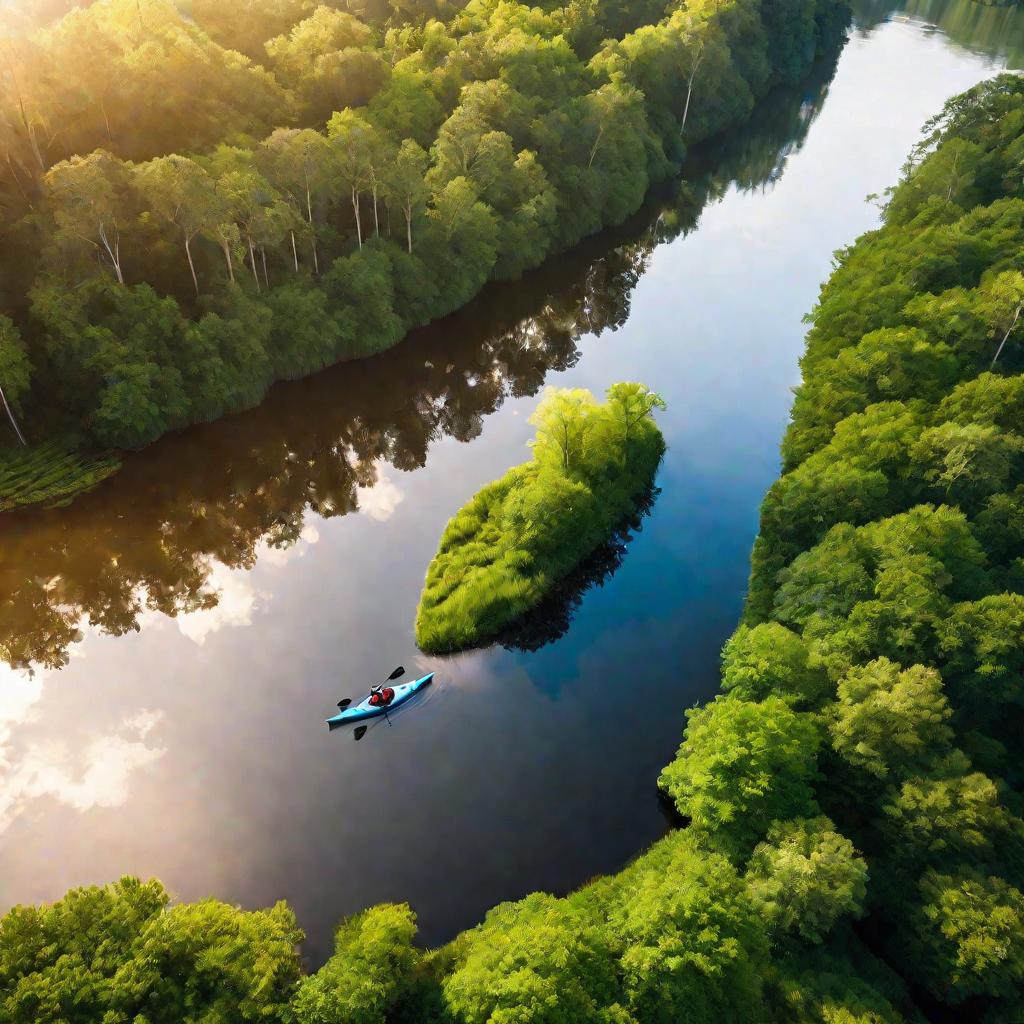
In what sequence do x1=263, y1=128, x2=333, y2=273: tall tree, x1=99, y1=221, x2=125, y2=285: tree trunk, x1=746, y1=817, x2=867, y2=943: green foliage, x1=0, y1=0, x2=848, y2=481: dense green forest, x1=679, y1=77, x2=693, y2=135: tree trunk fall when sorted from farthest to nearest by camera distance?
x1=679, y1=77, x2=693, y2=135: tree trunk, x1=263, y1=128, x2=333, y2=273: tall tree, x1=0, y1=0, x2=848, y2=481: dense green forest, x1=99, y1=221, x2=125, y2=285: tree trunk, x1=746, y1=817, x2=867, y2=943: green foliage

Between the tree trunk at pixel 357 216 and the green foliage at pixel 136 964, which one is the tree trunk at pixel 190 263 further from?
the green foliage at pixel 136 964

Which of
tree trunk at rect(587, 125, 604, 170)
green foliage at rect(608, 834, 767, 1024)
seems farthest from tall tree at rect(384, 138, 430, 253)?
green foliage at rect(608, 834, 767, 1024)

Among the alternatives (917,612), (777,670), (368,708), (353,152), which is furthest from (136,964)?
(353,152)

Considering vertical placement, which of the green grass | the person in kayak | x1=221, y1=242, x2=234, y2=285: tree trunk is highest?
x1=221, y1=242, x2=234, y2=285: tree trunk

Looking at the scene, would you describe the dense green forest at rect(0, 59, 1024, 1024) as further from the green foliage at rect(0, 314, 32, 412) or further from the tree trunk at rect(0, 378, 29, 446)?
the tree trunk at rect(0, 378, 29, 446)

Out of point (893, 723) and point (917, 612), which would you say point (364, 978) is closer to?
point (893, 723)
